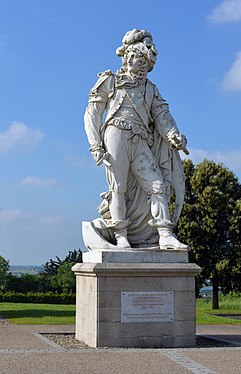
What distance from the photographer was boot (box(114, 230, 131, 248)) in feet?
36.4

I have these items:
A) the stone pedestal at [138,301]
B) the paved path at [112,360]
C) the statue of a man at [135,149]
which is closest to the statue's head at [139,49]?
the statue of a man at [135,149]

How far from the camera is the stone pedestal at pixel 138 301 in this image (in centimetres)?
1046

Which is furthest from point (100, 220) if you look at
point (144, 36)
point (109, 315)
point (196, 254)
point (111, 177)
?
point (196, 254)

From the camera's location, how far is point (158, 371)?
812 centimetres

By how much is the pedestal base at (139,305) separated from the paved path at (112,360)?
0.53 metres

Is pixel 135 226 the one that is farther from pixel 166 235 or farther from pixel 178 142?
pixel 178 142

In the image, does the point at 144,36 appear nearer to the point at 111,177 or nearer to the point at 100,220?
the point at 111,177

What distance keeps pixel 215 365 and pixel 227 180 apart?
21590mm

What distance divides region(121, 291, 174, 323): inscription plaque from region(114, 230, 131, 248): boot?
88 centimetres

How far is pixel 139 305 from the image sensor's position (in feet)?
34.9

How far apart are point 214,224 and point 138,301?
1876 centimetres

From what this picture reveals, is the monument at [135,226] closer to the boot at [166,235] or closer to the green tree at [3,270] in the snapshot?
the boot at [166,235]

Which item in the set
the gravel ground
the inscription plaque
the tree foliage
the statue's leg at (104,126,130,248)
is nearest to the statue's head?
the statue's leg at (104,126,130,248)

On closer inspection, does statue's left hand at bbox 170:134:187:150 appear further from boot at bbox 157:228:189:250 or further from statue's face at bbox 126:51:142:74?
boot at bbox 157:228:189:250
